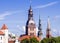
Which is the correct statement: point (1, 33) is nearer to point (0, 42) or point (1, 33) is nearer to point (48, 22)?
point (0, 42)

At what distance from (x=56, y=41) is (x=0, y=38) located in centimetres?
2938

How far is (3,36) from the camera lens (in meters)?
166

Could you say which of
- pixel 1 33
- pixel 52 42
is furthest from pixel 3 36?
pixel 52 42

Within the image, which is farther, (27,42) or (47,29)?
(47,29)

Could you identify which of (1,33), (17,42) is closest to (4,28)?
(1,33)

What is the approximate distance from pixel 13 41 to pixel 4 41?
71.3 ft

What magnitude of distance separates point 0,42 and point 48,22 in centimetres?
3069

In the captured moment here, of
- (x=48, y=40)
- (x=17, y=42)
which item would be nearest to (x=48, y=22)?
(x=17, y=42)

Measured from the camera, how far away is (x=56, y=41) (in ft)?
490

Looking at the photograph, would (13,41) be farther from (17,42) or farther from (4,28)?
(4,28)

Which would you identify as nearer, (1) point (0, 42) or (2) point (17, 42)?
(1) point (0, 42)

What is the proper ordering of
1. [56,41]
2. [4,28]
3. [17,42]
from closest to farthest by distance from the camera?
[56,41] → [4,28] → [17,42]

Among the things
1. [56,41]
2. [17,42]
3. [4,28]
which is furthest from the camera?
[17,42]

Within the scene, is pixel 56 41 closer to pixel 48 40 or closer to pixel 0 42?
pixel 48 40
